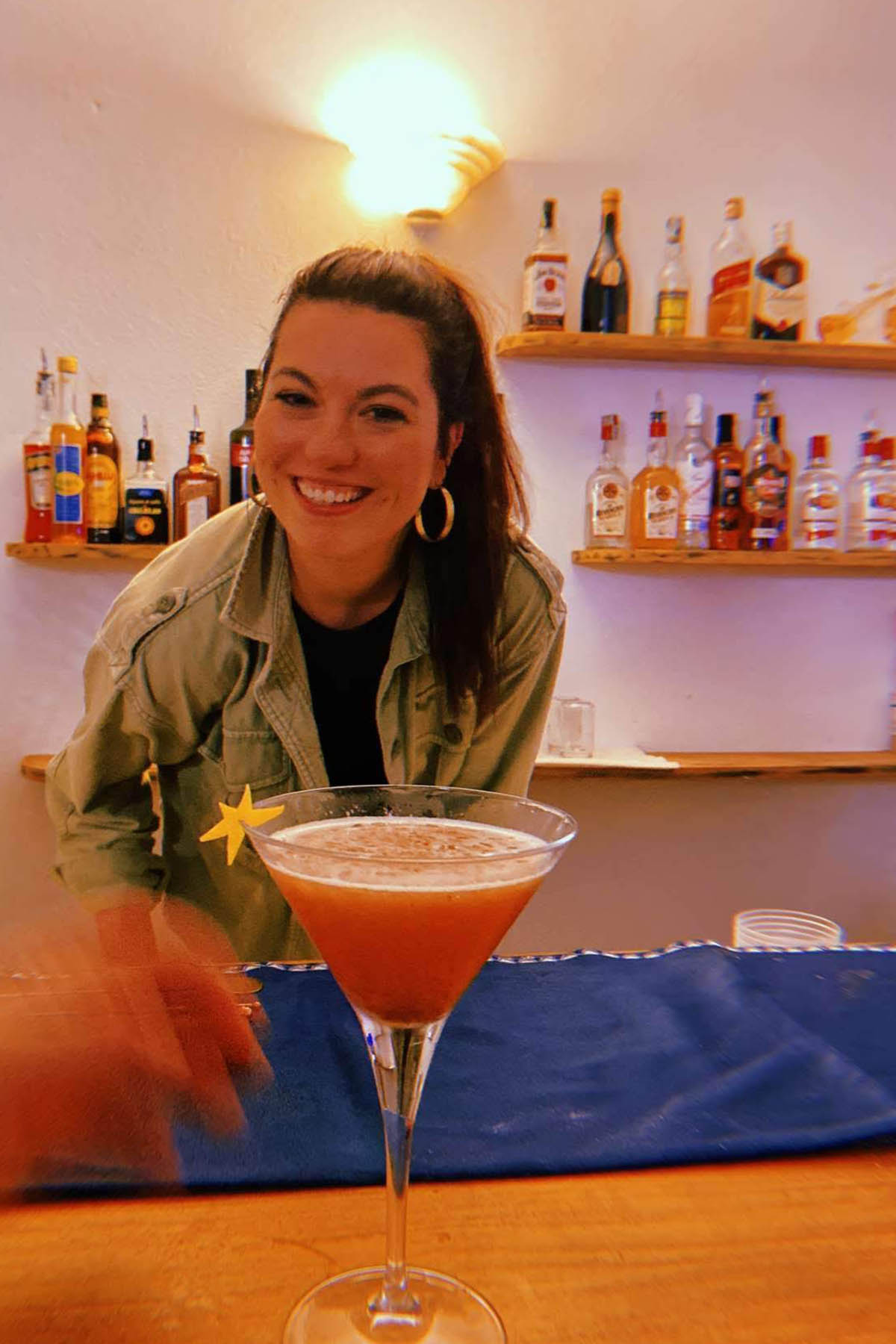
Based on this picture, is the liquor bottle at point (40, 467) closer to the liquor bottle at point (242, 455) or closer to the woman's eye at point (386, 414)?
the liquor bottle at point (242, 455)

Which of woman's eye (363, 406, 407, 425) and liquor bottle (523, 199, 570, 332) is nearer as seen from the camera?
woman's eye (363, 406, 407, 425)

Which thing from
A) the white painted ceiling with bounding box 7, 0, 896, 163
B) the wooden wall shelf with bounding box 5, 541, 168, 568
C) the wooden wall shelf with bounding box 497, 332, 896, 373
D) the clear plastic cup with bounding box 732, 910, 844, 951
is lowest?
the clear plastic cup with bounding box 732, 910, 844, 951

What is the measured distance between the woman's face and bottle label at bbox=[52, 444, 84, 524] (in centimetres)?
112

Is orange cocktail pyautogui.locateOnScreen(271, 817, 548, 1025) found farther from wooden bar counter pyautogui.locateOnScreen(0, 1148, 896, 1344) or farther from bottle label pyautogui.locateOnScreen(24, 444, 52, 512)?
bottle label pyautogui.locateOnScreen(24, 444, 52, 512)

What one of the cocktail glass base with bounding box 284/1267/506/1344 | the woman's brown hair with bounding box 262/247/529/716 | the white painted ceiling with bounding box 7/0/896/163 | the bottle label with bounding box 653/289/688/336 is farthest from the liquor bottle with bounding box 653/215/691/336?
the cocktail glass base with bounding box 284/1267/506/1344

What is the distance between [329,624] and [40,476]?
4.20 feet

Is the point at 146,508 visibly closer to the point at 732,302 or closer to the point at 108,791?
the point at 108,791

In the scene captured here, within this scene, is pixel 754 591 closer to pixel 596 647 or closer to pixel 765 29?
pixel 596 647

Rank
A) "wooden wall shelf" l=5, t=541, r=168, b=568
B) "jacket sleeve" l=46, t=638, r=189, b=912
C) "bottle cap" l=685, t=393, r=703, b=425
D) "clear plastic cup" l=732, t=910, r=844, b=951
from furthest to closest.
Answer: "bottle cap" l=685, t=393, r=703, b=425, "wooden wall shelf" l=5, t=541, r=168, b=568, "clear plastic cup" l=732, t=910, r=844, b=951, "jacket sleeve" l=46, t=638, r=189, b=912

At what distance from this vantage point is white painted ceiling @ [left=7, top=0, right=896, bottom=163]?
2.39 meters

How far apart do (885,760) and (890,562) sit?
524 mm

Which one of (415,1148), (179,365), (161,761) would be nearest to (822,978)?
(415,1148)

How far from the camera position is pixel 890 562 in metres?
2.49

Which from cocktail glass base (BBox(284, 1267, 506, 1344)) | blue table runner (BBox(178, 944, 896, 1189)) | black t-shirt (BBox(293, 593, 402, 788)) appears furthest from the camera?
black t-shirt (BBox(293, 593, 402, 788))
